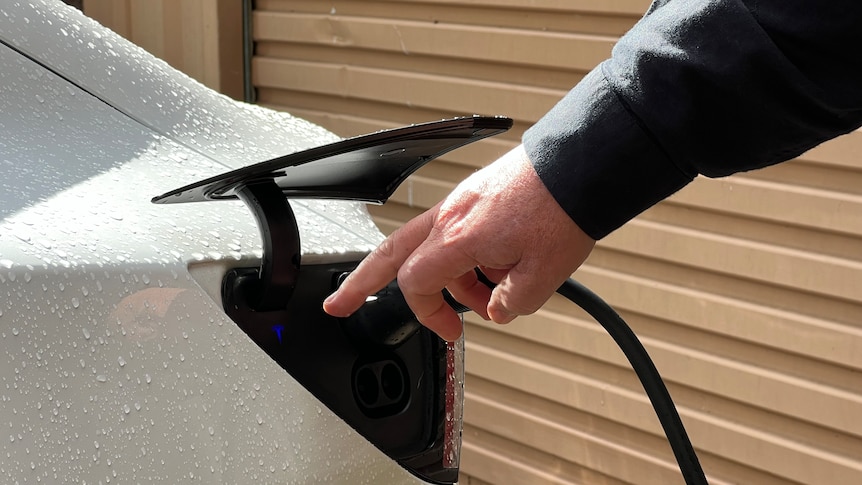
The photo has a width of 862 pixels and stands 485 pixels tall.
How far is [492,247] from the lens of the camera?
3.45 feet

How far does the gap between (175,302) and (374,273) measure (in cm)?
22

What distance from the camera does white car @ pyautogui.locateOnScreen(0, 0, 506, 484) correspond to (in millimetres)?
1024

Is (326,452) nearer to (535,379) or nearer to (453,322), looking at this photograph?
(453,322)

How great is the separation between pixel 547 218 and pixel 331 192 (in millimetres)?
313

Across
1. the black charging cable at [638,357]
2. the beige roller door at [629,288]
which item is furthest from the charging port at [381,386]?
the beige roller door at [629,288]

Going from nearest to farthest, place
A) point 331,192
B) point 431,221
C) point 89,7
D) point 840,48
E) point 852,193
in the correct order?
point 840,48 < point 431,221 < point 331,192 < point 852,193 < point 89,7

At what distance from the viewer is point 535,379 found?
357 cm

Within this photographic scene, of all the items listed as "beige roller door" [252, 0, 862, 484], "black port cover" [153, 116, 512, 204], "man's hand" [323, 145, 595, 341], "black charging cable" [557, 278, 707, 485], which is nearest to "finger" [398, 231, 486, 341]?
"man's hand" [323, 145, 595, 341]

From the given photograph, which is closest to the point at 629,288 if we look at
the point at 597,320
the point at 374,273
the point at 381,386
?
the point at 597,320

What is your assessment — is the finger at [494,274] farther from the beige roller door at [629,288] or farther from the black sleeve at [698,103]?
the beige roller door at [629,288]

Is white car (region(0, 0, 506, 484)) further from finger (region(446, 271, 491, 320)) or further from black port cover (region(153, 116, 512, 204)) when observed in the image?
finger (region(446, 271, 491, 320))

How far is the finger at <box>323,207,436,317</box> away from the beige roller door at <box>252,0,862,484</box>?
2.03 meters

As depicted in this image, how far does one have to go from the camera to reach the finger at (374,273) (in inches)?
44.3

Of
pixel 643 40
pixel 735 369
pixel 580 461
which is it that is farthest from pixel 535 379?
pixel 643 40
